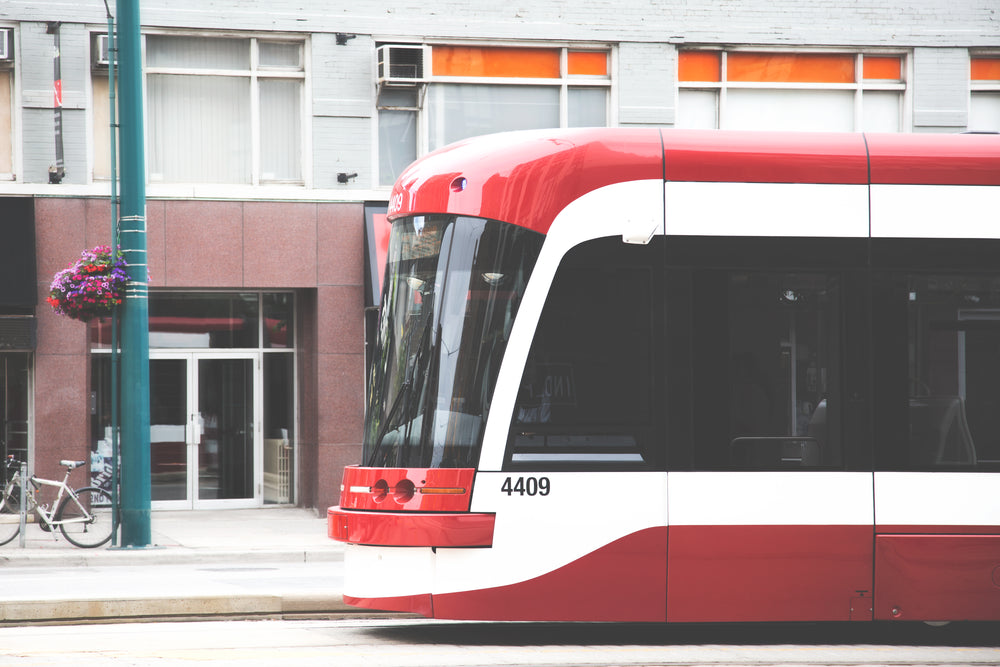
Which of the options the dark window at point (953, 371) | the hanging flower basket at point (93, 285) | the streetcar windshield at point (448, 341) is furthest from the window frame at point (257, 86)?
the dark window at point (953, 371)

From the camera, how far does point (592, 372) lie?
7566 millimetres

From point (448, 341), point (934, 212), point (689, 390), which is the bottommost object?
point (689, 390)

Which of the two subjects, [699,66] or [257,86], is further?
[699,66]

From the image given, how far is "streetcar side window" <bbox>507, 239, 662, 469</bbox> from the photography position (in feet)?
24.7

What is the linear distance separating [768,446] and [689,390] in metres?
0.59

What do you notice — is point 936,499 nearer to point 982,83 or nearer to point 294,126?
point 294,126

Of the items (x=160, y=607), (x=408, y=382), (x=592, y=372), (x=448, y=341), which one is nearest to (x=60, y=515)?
(x=160, y=607)

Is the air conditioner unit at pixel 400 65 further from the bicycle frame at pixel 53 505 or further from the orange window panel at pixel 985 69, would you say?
the orange window panel at pixel 985 69

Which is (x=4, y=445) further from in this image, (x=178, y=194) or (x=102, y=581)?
(x=102, y=581)

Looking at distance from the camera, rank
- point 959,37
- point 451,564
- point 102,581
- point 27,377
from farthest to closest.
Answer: point 959,37 → point 27,377 → point 102,581 → point 451,564

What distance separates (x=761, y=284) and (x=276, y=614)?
4.36 m

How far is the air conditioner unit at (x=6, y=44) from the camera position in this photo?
1748cm

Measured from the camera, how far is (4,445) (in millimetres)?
18062

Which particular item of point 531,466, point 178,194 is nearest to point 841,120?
point 178,194
